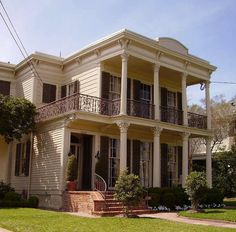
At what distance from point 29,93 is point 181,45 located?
8.95 meters

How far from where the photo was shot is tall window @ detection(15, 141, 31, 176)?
22156mm

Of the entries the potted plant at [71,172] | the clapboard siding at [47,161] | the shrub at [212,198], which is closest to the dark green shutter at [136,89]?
the clapboard siding at [47,161]

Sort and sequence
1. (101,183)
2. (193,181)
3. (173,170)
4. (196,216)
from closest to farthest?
(196,216), (193,181), (101,183), (173,170)

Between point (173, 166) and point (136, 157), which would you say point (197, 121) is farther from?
point (136, 157)

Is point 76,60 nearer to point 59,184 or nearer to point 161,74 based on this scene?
point 161,74

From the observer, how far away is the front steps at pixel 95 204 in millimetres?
16203

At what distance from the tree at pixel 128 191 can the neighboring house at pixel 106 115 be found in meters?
3.54

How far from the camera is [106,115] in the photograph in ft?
64.8

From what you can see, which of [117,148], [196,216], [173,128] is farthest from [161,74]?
[196,216]

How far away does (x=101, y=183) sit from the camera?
18859mm

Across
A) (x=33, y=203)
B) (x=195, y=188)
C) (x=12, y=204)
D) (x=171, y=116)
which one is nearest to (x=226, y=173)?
(x=171, y=116)

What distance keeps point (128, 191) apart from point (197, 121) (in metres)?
10.5

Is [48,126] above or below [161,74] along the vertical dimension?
below

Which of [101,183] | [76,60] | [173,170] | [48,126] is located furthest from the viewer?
[173,170]
